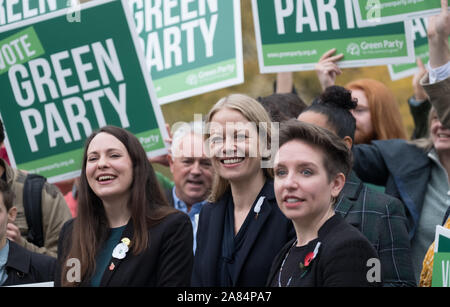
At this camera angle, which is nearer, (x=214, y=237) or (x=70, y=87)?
(x=214, y=237)

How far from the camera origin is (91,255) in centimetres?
446

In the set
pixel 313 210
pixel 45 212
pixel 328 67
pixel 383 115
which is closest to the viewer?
pixel 313 210

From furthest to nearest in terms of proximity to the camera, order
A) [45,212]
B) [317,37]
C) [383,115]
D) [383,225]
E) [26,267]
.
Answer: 1. [383,115]
2. [317,37]
3. [45,212]
4. [26,267]
5. [383,225]

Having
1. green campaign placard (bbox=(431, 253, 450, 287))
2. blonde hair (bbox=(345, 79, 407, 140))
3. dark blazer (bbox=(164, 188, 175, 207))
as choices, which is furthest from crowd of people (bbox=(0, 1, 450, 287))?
dark blazer (bbox=(164, 188, 175, 207))

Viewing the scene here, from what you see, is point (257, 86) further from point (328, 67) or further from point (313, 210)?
point (313, 210)

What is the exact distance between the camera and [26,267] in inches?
185

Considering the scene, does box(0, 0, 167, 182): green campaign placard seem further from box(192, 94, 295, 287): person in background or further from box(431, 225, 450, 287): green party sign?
box(431, 225, 450, 287): green party sign

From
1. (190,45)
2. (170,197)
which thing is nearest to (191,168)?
(170,197)

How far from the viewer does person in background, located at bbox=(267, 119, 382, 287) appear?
3486 mm

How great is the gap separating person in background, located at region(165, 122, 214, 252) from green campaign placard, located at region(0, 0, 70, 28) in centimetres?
121

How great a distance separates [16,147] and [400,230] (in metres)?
2.70

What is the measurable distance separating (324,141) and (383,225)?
2.52 ft
